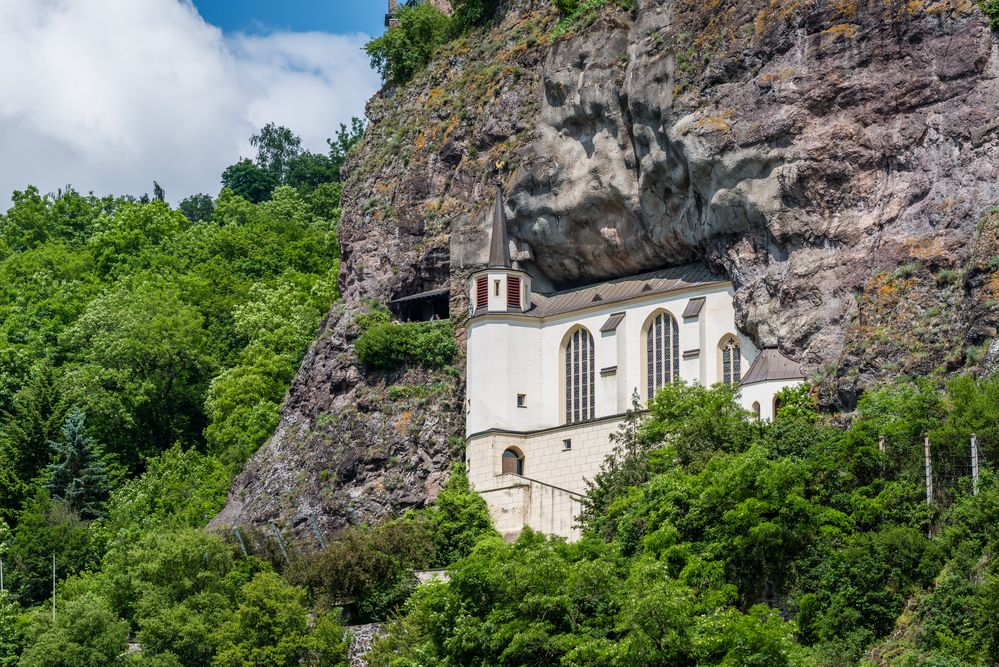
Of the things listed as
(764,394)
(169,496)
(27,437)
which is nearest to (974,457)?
(764,394)

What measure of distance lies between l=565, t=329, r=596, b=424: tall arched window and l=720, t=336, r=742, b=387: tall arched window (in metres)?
4.85

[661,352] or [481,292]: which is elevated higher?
[481,292]

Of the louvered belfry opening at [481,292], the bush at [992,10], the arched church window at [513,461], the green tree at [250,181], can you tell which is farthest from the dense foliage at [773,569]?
the green tree at [250,181]

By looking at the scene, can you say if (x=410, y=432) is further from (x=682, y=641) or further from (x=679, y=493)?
(x=682, y=641)

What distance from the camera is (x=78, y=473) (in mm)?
72375

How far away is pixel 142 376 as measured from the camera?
262ft

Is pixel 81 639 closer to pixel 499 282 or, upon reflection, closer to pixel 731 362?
pixel 499 282

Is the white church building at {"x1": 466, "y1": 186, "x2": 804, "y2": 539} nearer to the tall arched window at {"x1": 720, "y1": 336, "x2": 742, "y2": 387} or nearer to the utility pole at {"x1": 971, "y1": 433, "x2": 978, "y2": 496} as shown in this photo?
the tall arched window at {"x1": 720, "y1": 336, "x2": 742, "y2": 387}

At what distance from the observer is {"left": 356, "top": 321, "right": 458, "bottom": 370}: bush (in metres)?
65.9

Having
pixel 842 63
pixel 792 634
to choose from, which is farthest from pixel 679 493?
pixel 842 63

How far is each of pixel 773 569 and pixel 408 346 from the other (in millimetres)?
21270

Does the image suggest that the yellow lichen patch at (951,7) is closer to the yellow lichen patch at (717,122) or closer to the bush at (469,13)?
the yellow lichen patch at (717,122)

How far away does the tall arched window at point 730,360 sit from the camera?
6031 cm

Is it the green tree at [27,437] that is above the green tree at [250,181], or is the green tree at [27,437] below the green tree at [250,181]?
below
